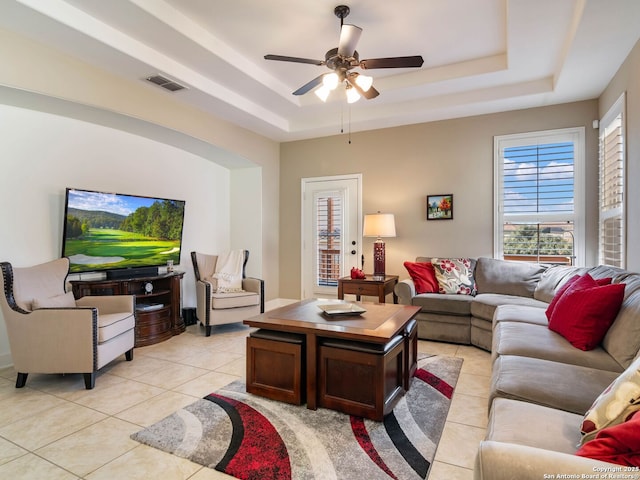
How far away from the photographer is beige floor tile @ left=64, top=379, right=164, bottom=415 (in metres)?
2.51

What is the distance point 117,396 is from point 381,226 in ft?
10.9

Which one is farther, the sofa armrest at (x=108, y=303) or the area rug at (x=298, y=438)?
the sofa armrest at (x=108, y=303)

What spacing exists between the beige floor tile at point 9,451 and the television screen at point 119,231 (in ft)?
6.09

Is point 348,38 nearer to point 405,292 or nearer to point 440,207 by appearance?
point 405,292

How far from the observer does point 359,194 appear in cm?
532

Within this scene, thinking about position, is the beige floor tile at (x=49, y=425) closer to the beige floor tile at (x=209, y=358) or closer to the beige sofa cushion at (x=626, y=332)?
the beige floor tile at (x=209, y=358)

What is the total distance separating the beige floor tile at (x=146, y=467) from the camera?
69.6 inches

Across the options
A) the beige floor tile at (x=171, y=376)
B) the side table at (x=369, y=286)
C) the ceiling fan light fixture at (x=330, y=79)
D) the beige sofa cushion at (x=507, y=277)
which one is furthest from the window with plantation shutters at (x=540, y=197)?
the beige floor tile at (x=171, y=376)

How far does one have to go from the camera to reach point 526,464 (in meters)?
0.96

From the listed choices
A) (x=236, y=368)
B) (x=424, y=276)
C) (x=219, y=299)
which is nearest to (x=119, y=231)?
(x=219, y=299)

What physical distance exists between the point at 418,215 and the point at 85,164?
4.05 metres

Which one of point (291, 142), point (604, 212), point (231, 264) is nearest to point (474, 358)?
point (604, 212)

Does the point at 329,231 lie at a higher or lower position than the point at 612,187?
lower

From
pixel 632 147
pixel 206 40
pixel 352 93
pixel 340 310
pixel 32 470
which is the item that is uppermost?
pixel 206 40
